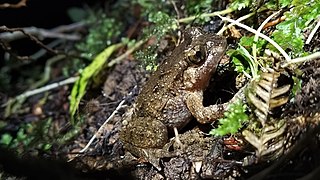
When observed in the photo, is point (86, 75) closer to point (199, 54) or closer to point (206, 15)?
point (206, 15)

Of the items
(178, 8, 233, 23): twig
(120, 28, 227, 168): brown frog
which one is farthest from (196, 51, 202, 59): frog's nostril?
(178, 8, 233, 23): twig

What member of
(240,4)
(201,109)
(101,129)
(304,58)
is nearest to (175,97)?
(201,109)

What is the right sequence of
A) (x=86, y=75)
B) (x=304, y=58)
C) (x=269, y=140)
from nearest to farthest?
(x=269, y=140) < (x=304, y=58) < (x=86, y=75)

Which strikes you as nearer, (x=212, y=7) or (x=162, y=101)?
(x=162, y=101)

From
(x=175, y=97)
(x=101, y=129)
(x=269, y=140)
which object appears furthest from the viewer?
(x=101, y=129)

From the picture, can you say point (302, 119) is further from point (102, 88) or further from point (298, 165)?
point (102, 88)

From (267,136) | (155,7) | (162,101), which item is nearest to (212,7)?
(155,7)

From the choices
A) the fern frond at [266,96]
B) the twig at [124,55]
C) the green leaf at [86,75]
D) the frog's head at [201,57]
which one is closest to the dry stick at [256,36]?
the frog's head at [201,57]
